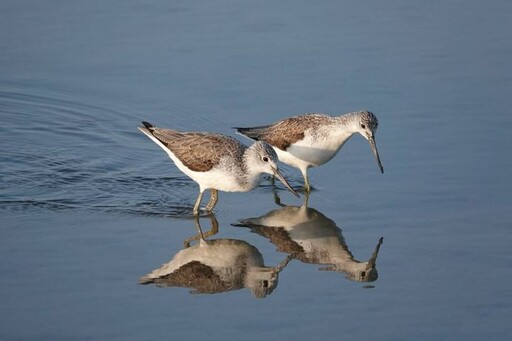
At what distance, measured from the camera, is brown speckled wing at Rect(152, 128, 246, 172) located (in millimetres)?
12438

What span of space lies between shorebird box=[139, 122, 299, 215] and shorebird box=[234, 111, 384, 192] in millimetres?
1151

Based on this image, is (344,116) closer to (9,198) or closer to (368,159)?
(368,159)

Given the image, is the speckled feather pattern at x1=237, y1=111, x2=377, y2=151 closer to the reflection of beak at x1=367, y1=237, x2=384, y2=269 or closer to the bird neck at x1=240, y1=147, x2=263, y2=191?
the bird neck at x1=240, y1=147, x2=263, y2=191

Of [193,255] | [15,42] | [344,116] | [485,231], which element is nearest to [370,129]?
[344,116]

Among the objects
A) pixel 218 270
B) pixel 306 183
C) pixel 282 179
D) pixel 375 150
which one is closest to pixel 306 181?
pixel 306 183

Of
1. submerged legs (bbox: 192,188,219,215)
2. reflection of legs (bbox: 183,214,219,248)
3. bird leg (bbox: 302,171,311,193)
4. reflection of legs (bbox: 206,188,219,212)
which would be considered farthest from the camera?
bird leg (bbox: 302,171,311,193)

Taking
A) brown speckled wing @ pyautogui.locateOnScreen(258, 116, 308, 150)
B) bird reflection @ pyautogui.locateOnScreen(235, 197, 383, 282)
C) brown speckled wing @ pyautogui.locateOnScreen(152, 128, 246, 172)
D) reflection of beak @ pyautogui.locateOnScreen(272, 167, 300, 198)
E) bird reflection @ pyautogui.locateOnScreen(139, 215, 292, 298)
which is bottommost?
bird reflection @ pyautogui.locateOnScreen(139, 215, 292, 298)

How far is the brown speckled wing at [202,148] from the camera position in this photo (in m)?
12.4

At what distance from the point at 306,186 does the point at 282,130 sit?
81 centimetres

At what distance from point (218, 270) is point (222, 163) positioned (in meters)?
1.78

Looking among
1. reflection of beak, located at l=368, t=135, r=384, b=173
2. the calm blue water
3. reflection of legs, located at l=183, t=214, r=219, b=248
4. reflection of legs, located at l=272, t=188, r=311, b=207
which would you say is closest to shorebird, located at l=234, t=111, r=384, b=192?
reflection of beak, located at l=368, t=135, r=384, b=173

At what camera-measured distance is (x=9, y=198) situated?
1266 cm

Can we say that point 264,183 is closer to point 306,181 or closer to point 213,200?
point 306,181

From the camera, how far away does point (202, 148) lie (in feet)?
41.3
